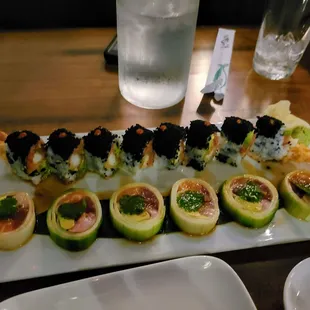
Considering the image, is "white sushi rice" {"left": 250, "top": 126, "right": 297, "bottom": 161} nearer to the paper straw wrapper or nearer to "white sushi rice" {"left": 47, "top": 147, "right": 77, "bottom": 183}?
the paper straw wrapper

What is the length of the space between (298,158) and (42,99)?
0.89 metres

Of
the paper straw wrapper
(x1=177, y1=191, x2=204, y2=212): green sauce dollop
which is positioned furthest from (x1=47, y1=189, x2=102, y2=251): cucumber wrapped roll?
the paper straw wrapper

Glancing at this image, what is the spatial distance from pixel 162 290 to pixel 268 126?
57 cm

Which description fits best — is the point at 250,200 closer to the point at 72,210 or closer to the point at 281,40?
the point at 72,210

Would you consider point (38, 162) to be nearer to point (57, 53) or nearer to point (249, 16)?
point (57, 53)

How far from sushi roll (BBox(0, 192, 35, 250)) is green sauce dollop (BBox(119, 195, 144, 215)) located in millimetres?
223

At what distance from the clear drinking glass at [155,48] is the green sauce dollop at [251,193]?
0.47 metres

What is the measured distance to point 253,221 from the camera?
1.05 meters

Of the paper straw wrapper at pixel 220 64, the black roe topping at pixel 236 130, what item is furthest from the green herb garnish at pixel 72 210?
the paper straw wrapper at pixel 220 64

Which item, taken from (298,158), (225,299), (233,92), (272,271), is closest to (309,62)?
(233,92)

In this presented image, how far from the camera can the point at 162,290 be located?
0.91 metres

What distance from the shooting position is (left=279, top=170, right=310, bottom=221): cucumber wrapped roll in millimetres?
1101

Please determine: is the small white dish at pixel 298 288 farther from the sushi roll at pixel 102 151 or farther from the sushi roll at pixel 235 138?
the sushi roll at pixel 102 151

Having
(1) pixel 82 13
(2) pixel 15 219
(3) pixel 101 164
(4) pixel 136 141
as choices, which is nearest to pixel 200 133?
(4) pixel 136 141
